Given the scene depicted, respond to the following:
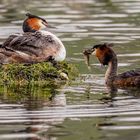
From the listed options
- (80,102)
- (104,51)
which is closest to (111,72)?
(104,51)

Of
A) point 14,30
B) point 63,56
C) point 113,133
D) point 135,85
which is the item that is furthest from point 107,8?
point 113,133

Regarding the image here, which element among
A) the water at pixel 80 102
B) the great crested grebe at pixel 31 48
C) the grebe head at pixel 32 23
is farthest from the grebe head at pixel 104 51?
the grebe head at pixel 32 23

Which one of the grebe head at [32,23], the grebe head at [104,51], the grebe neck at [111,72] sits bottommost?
the grebe neck at [111,72]

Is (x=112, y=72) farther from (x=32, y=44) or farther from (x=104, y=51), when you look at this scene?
(x=32, y=44)

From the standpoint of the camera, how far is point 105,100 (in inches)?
486

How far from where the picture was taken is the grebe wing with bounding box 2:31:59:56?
14961 mm

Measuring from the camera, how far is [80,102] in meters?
12.1

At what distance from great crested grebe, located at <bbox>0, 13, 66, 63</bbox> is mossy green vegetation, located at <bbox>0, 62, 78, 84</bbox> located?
0.32 metres

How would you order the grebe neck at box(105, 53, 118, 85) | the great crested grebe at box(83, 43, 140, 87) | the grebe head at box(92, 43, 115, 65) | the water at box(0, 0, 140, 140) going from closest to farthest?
the water at box(0, 0, 140, 140)
the great crested grebe at box(83, 43, 140, 87)
the grebe neck at box(105, 53, 118, 85)
the grebe head at box(92, 43, 115, 65)

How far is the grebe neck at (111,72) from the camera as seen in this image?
14.3 metres

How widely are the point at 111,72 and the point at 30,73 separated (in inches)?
58.3

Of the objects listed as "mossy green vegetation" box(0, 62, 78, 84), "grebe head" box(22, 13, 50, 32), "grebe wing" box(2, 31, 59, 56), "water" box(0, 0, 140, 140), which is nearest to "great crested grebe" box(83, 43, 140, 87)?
"water" box(0, 0, 140, 140)

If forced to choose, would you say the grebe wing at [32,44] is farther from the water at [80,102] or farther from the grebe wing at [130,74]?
the grebe wing at [130,74]

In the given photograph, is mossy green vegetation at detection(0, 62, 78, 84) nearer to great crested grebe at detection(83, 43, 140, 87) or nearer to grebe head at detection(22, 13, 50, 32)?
great crested grebe at detection(83, 43, 140, 87)
